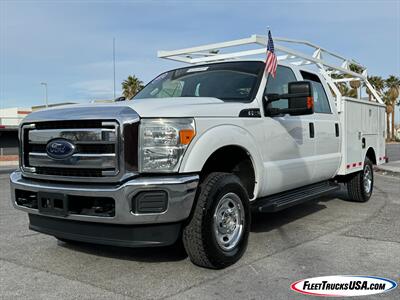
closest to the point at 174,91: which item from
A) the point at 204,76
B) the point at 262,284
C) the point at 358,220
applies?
the point at 204,76

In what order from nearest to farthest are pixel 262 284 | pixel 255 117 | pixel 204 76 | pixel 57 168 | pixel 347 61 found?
pixel 262 284 → pixel 57 168 → pixel 255 117 → pixel 204 76 → pixel 347 61

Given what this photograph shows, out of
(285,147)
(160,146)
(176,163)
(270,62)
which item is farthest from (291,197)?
(160,146)

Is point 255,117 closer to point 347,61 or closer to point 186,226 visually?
point 186,226

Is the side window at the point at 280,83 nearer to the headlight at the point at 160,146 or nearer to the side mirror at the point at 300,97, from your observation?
the side mirror at the point at 300,97

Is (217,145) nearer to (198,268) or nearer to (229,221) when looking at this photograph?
(229,221)

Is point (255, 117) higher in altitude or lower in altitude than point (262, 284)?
higher

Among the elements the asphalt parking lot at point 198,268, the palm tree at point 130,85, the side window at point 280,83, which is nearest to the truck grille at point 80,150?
the asphalt parking lot at point 198,268

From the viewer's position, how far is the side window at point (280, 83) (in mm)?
5293

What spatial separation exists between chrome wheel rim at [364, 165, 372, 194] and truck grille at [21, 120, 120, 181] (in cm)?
558

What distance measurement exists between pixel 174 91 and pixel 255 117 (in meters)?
1.31

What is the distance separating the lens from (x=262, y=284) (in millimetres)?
3803

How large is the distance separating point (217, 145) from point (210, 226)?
2.43ft

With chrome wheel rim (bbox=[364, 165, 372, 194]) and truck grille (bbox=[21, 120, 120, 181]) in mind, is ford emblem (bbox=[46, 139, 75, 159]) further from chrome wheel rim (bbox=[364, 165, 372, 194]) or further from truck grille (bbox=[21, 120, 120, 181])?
chrome wheel rim (bbox=[364, 165, 372, 194])

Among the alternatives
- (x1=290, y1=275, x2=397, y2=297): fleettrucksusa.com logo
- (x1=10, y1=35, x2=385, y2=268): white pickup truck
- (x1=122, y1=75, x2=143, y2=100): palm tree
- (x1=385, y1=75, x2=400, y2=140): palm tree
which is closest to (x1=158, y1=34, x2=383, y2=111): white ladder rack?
(x1=10, y1=35, x2=385, y2=268): white pickup truck
